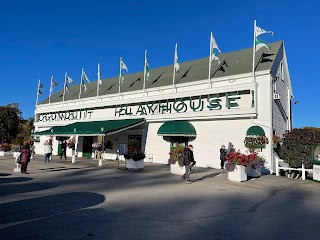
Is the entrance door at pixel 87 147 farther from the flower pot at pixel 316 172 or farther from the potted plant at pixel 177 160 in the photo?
the flower pot at pixel 316 172

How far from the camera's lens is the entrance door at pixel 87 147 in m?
26.8

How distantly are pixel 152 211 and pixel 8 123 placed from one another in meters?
48.0

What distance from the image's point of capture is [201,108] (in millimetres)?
18797

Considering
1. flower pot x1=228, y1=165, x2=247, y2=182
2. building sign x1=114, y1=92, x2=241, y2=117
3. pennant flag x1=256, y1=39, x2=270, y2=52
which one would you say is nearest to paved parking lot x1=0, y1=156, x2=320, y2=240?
flower pot x1=228, y1=165, x2=247, y2=182

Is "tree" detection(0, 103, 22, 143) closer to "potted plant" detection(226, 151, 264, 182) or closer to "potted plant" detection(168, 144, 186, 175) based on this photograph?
"potted plant" detection(168, 144, 186, 175)

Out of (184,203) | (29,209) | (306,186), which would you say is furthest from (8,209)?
(306,186)

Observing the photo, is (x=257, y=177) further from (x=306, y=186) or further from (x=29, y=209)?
(x=29, y=209)

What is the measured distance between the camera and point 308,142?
13.9m

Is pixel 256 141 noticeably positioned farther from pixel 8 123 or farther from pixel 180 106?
pixel 8 123

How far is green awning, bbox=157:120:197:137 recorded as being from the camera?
59.7 feet

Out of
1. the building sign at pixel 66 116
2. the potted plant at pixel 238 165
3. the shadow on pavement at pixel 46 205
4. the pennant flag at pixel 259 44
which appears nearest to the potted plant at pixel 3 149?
the building sign at pixel 66 116

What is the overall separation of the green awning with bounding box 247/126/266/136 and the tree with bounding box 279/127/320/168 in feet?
4.70

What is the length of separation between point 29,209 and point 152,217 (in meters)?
3.19

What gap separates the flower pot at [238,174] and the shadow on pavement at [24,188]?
26.8 ft
